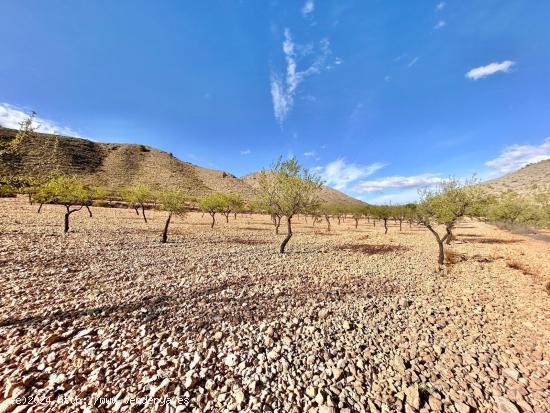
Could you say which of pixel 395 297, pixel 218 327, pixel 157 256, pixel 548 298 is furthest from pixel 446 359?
pixel 157 256

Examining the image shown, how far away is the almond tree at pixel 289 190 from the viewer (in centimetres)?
2305

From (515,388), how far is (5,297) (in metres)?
19.2

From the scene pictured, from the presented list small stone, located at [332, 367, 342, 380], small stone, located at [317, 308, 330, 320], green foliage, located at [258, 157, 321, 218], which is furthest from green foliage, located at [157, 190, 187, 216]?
small stone, located at [332, 367, 342, 380]

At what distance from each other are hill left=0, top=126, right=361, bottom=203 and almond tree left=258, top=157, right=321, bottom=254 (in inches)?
2733

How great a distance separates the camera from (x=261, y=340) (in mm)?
7801

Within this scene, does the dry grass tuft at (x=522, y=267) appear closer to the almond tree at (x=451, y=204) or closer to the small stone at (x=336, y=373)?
the almond tree at (x=451, y=204)

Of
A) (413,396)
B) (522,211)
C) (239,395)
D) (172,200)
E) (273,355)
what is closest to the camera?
(239,395)

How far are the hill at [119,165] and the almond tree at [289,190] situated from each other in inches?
2733

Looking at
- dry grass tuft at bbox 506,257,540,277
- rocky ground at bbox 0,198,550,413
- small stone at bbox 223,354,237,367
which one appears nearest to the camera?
rocky ground at bbox 0,198,550,413

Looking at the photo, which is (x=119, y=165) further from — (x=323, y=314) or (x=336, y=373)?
(x=336, y=373)

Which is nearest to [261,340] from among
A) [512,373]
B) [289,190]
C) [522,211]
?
[512,373]

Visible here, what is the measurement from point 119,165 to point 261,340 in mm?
164231

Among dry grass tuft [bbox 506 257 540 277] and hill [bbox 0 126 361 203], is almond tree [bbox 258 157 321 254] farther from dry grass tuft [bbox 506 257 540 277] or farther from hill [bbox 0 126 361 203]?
hill [bbox 0 126 361 203]

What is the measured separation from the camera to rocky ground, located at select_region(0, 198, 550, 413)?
18.4 ft
